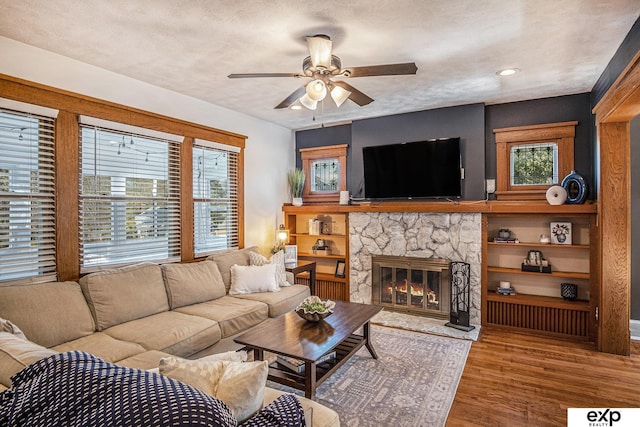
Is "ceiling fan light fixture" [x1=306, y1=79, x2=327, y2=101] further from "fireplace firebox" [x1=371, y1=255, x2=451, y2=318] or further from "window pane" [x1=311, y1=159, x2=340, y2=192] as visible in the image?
"window pane" [x1=311, y1=159, x2=340, y2=192]

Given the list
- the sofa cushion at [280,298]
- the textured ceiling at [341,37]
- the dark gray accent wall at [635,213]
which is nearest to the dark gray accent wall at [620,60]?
the textured ceiling at [341,37]

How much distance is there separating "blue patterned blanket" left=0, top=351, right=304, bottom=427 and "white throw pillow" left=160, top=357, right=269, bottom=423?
72 millimetres

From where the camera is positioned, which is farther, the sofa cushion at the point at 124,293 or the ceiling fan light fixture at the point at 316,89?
the sofa cushion at the point at 124,293

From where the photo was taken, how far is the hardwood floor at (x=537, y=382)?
2.45 metres

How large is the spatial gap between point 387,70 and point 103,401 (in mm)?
2279

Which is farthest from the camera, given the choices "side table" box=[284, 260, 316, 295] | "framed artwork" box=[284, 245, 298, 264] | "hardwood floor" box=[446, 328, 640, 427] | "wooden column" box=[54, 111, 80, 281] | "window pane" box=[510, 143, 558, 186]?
"framed artwork" box=[284, 245, 298, 264]

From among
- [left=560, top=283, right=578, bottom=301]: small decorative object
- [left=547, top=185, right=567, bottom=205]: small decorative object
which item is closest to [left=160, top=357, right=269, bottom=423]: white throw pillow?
[left=547, top=185, right=567, bottom=205]: small decorative object

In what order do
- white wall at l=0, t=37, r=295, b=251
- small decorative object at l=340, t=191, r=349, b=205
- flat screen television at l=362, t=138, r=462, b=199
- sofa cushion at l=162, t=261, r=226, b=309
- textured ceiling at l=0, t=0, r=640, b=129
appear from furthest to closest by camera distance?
small decorative object at l=340, t=191, r=349, b=205 < flat screen television at l=362, t=138, r=462, b=199 < sofa cushion at l=162, t=261, r=226, b=309 < white wall at l=0, t=37, r=295, b=251 < textured ceiling at l=0, t=0, r=640, b=129

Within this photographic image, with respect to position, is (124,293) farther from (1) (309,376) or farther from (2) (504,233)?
(2) (504,233)

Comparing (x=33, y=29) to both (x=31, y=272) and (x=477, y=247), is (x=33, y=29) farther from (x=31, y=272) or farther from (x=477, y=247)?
(x=477, y=247)

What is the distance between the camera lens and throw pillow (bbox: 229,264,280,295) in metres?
3.91

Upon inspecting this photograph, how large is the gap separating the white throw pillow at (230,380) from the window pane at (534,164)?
4.13 m

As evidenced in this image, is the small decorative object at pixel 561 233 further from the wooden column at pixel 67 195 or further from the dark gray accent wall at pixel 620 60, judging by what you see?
the wooden column at pixel 67 195

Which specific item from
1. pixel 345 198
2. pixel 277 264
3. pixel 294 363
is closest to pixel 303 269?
pixel 277 264
